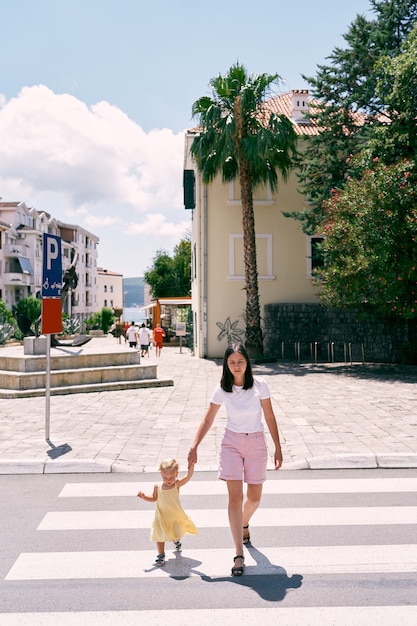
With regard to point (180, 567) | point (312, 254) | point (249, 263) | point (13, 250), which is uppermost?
point (13, 250)

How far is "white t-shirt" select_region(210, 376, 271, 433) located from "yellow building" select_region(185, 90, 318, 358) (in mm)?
22095

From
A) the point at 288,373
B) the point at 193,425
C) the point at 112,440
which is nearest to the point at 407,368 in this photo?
the point at 288,373

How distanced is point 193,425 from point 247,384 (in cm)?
569

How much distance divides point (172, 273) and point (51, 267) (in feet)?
206

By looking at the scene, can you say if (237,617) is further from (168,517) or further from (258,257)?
(258,257)

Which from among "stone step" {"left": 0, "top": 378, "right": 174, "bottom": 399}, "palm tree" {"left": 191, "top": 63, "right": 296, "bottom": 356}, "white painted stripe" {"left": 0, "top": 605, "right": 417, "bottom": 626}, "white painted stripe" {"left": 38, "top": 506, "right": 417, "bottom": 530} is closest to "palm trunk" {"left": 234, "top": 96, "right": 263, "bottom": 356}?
"palm tree" {"left": 191, "top": 63, "right": 296, "bottom": 356}

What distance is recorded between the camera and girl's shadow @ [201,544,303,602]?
4137mm

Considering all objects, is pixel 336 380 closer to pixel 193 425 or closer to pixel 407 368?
pixel 407 368

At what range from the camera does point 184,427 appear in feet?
33.3

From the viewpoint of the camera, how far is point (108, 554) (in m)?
4.85

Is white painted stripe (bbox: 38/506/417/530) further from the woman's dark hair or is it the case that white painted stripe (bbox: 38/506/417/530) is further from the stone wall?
the stone wall

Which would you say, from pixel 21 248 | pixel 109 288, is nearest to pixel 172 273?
pixel 21 248

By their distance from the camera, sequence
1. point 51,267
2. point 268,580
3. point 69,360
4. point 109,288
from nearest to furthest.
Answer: point 268,580 → point 51,267 → point 69,360 → point 109,288

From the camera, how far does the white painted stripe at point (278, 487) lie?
657 centimetres
